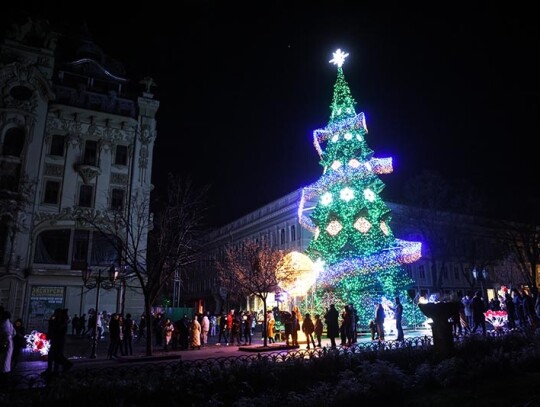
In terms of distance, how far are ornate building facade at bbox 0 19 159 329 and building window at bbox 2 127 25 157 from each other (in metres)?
0.06

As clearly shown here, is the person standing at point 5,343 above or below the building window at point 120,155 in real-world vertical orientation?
below

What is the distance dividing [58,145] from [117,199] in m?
6.17

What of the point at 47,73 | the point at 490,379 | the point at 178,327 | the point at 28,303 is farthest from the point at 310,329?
the point at 47,73

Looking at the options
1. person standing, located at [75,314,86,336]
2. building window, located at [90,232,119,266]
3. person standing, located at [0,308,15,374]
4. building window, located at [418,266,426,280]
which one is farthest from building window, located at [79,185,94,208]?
building window, located at [418,266,426,280]

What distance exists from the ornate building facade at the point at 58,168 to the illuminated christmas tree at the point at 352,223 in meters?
14.8

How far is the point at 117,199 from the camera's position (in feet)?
110

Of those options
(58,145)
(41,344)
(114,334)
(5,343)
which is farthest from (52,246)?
(5,343)

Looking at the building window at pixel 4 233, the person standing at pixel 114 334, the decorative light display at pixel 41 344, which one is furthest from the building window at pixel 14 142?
the person standing at pixel 114 334

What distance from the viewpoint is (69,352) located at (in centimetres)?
1975

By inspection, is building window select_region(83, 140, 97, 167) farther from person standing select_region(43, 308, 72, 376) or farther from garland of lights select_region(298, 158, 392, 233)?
person standing select_region(43, 308, 72, 376)

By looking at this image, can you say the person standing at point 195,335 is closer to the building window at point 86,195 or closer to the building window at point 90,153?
the building window at point 86,195

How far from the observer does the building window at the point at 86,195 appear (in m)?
32.3

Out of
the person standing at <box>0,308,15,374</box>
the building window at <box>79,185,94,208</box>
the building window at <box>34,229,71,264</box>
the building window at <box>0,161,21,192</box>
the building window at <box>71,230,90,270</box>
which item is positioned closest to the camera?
the person standing at <box>0,308,15,374</box>

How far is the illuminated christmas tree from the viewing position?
25219 mm
